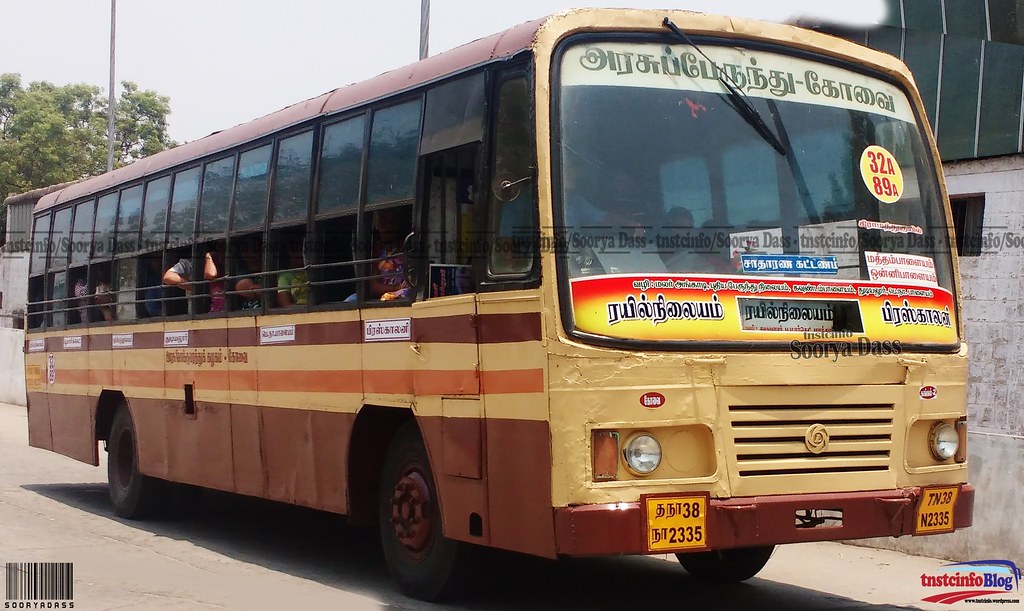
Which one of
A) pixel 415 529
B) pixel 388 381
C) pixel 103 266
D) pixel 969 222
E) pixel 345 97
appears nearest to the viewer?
pixel 415 529

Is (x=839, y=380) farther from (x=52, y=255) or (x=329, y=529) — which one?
(x=52, y=255)

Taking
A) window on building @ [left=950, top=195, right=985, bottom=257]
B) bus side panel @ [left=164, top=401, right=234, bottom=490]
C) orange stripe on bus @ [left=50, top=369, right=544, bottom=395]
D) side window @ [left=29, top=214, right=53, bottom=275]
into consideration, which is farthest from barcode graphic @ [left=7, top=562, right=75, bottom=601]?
window on building @ [left=950, top=195, right=985, bottom=257]

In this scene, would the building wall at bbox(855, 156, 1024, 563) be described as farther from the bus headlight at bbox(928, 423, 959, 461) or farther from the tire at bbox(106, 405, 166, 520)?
the tire at bbox(106, 405, 166, 520)

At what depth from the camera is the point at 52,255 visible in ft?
46.8

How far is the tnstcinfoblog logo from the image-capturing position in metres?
8.30

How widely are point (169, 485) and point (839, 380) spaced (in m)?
7.53

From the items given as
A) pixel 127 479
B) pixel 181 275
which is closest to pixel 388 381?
pixel 181 275

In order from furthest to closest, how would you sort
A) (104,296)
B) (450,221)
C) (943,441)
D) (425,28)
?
(425,28) < (104,296) < (450,221) < (943,441)

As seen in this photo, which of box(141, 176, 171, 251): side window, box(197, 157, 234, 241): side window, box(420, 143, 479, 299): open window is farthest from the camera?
box(141, 176, 171, 251): side window

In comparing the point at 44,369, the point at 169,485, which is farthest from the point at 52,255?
the point at 169,485

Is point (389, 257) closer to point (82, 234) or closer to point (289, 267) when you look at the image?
point (289, 267)

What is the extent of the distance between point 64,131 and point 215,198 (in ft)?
158

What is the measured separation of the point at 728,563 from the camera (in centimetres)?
848

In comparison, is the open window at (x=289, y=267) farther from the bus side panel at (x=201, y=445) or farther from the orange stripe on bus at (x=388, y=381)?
the bus side panel at (x=201, y=445)
